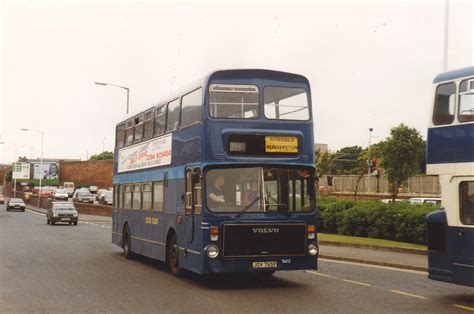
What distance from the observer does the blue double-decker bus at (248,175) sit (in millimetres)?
12867

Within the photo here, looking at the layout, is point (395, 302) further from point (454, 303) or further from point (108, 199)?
point (108, 199)

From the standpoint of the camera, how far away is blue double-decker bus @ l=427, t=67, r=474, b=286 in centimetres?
1155

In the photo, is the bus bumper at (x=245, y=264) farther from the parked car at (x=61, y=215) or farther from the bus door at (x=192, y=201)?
the parked car at (x=61, y=215)

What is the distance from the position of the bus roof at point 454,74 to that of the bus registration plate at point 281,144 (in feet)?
9.71

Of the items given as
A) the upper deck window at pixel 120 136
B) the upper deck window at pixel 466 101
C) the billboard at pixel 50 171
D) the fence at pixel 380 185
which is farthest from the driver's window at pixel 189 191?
the billboard at pixel 50 171

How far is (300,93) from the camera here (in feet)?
45.6

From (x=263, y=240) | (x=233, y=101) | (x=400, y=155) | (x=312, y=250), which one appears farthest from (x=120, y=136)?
(x=400, y=155)

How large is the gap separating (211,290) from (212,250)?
2.75 ft

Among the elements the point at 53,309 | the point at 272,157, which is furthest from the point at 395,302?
the point at 53,309

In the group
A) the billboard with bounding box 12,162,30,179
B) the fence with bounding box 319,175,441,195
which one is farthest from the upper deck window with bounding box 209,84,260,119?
the billboard with bounding box 12,162,30,179

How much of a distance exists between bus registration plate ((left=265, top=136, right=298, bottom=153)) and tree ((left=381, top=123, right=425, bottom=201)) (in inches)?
1388

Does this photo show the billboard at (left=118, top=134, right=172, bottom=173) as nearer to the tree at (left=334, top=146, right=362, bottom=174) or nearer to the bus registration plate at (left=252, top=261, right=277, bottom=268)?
the bus registration plate at (left=252, top=261, right=277, bottom=268)

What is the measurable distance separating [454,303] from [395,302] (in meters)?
1.11

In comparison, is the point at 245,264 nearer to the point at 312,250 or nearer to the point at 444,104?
the point at 312,250
